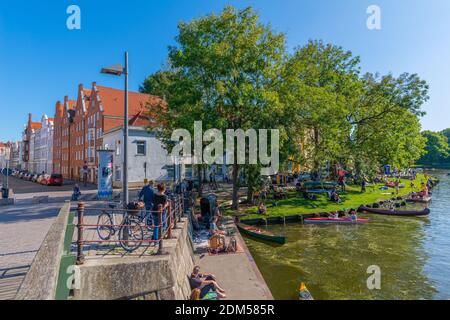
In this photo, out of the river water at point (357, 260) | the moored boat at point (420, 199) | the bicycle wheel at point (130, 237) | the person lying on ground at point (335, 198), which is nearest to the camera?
the bicycle wheel at point (130, 237)

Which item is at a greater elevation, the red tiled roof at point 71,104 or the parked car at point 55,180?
the red tiled roof at point 71,104

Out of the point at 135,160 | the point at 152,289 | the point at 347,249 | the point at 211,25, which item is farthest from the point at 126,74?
the point at 135,160

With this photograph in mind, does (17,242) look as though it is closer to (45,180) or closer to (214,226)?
(214,226)

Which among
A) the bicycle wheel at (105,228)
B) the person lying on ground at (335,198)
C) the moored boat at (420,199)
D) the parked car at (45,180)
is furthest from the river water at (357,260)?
the parked car at (45,180)

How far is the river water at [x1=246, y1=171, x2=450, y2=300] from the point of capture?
11.0 metres

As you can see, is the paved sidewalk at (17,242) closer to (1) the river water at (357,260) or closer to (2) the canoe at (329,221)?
(1) the river water at (357,260)

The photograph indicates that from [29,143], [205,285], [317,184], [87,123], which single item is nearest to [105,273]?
[205,285]

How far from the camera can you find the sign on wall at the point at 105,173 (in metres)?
A: 22.5

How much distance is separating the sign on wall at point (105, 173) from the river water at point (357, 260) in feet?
41.6

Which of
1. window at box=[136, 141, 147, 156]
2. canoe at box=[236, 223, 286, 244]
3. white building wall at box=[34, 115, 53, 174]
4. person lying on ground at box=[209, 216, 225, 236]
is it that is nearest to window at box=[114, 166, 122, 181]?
window at box=[136, 141, 147, 156]

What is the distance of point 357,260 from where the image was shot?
14.3 metres

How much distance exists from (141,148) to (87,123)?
18.7m

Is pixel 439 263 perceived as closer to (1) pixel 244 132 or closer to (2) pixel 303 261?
(2) pixel 303 261

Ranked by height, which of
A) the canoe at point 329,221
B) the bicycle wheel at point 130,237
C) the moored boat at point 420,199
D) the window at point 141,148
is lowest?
the canoe at point 329,221
